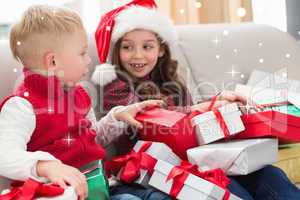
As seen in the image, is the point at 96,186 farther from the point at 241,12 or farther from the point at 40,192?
the point at 241,12

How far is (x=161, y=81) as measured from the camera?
1.64 metres

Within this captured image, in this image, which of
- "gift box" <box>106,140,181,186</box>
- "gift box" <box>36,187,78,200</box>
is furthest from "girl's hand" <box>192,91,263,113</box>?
"gift box" <box>36,187,78,200</box>

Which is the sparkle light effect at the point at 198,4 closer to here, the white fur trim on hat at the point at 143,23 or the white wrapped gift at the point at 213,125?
the white fur trim on hat at the point at 143,23

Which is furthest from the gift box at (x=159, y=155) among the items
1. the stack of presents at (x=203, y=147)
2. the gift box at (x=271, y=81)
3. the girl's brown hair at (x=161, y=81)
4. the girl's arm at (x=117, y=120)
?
the gift box at (x=271, y=81)

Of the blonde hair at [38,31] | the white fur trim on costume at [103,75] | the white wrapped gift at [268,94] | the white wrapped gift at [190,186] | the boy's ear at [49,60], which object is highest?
the blonde hair at [38,31]

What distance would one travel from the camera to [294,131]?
131 centimetres

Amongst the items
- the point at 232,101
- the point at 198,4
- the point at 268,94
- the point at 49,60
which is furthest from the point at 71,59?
the point at 198,4

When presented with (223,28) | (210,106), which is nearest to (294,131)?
(210,106)

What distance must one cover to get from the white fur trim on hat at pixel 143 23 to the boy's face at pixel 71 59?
32 centimetres

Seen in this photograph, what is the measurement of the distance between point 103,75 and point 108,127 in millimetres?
174

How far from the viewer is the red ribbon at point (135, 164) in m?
1.21

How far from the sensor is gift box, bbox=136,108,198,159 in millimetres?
1299

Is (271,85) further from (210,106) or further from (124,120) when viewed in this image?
(124,120)

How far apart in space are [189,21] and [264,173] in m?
1.30
